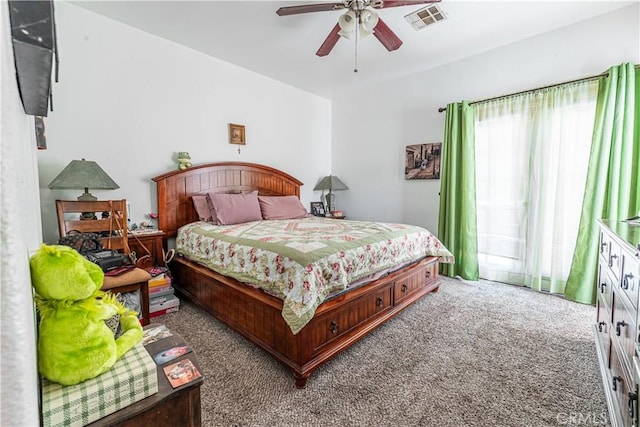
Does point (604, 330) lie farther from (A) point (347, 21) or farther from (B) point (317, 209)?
(B) point (317, 209)

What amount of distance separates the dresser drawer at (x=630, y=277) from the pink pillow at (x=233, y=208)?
114 inches

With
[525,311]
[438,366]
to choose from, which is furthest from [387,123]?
[438,366]

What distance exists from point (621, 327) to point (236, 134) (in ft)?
12.4

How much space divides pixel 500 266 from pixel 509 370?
185 cm

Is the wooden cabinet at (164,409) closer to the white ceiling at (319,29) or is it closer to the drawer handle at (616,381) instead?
the drawer handle at (616,381)

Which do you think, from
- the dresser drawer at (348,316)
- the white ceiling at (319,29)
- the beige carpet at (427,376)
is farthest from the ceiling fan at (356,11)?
the beige carpet at (427,376)

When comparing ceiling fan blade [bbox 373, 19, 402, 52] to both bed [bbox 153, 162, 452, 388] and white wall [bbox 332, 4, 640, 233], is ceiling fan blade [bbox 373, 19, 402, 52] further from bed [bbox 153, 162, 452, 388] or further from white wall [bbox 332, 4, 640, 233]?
bed [bbox 153, 162, 452, 388]

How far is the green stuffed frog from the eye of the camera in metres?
0.62

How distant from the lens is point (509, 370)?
1.73 metres

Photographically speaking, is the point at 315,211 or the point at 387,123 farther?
the point at 315,211

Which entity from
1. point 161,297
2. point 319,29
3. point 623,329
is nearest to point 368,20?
point 319,29

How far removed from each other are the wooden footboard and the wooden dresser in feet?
4.08

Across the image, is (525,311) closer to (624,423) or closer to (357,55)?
(624,423)

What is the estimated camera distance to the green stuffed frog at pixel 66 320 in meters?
0.62
